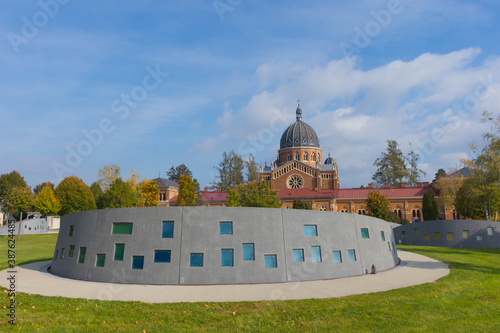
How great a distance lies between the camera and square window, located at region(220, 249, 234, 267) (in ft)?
58.9

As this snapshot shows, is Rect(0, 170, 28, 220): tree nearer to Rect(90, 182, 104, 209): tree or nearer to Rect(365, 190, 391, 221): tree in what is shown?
Rect(90, 182, 104, 209): tree

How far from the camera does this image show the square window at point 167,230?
18.5 meters

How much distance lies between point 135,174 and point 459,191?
57625 mm

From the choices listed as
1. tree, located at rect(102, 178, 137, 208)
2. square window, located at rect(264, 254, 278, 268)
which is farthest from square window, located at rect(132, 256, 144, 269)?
tree, located at rect(102, 178, 137, 208)

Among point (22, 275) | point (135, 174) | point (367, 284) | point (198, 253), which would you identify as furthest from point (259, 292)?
point (135, 174)

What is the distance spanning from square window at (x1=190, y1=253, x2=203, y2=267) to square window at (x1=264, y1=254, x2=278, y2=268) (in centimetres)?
315

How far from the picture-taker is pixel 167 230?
60.9 ft

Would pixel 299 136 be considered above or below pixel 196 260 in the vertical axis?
above

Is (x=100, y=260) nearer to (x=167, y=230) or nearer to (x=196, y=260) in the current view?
(x=167, y=230)

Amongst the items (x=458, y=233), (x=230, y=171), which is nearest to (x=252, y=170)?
(x=230, y=171)

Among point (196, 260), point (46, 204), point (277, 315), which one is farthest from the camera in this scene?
point (46, 204)

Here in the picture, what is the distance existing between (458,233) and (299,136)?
53288mm

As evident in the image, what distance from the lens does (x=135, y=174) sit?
74000 millimetres

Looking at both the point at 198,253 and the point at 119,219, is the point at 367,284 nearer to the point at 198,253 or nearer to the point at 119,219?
the point at 198,253
